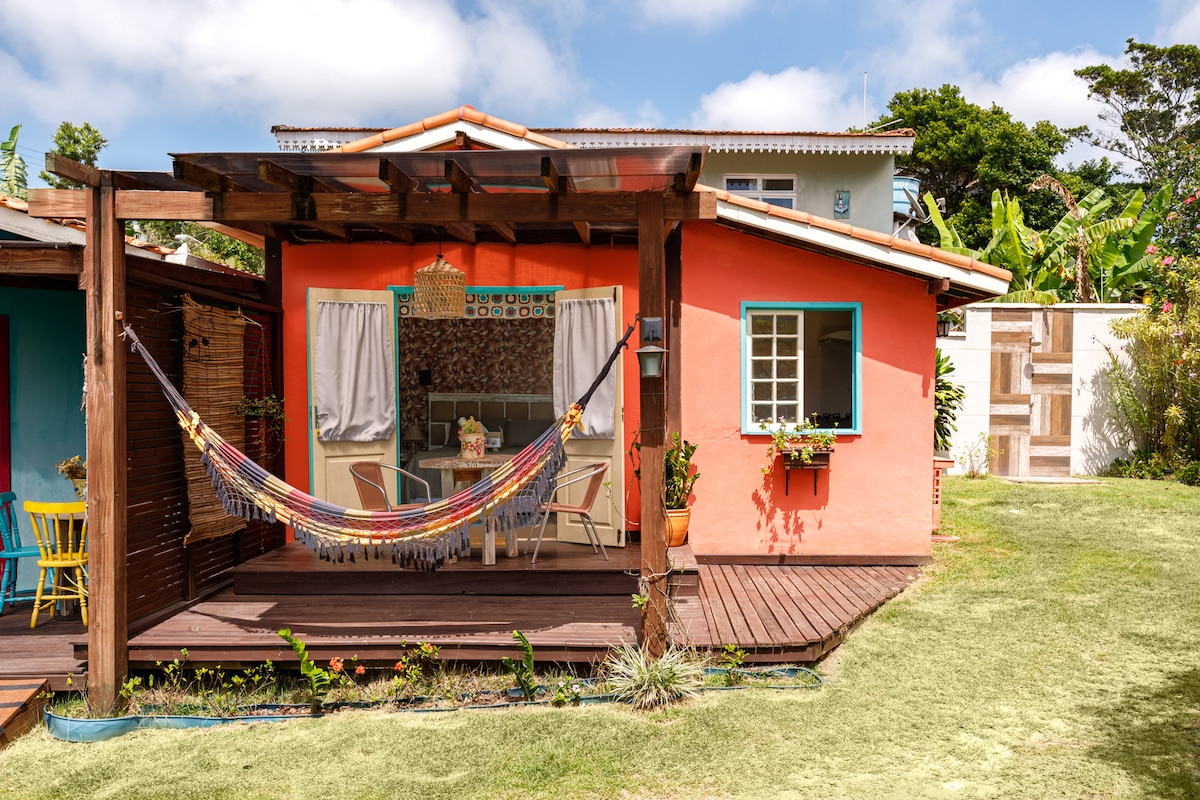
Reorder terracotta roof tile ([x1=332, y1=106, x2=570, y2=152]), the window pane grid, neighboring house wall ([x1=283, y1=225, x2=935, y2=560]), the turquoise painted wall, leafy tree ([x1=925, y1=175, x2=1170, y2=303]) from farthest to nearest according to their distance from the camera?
leafy tree ([x1=925, y1=175, x2=1170, y2=303]) → the window pane grid → neighboring house wall ([x1=283, y1=225, x2=935, y2=560]) → terracotta roof tile ([x1=332, y1=106, x2=570, y2=152]) → the turquoise painted wall

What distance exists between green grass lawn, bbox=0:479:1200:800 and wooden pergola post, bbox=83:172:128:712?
18.4 inches

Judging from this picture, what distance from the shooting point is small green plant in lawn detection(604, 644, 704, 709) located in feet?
13.2

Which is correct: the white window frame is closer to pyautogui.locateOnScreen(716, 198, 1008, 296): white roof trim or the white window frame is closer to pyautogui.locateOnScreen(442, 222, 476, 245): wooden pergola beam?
pyautogui.locateOnScreen(716, 198, 1008, 296): white roof trim

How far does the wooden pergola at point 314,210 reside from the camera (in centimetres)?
387

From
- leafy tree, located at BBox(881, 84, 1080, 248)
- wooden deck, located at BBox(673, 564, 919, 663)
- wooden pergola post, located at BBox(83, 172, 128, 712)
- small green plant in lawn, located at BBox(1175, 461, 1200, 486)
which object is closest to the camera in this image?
wooden pergola post, located at BBox(83, 172, 128, 712)

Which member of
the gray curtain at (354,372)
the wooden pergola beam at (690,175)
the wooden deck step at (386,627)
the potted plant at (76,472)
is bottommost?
the wooden deck step at (386,627)

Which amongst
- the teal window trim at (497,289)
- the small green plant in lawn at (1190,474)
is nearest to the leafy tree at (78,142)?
the teal window trim at (497,289)

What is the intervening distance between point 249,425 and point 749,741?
14.2ft

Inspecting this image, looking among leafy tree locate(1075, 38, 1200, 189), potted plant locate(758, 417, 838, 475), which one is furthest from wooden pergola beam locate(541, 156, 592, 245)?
leafy tree locate(1075, 38, 1200, 189)

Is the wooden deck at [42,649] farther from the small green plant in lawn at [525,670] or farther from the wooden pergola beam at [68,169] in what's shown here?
the wooden pergola beam at [68,169]

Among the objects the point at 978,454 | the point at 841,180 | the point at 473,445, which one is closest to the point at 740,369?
the point at 473,445

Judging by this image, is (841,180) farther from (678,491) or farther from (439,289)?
(439,289)

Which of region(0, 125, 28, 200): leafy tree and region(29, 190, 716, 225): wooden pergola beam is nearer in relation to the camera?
region(29, 190, 716, 225): wooden pergola beam

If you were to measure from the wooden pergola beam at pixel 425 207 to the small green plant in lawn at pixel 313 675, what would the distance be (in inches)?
89.4
